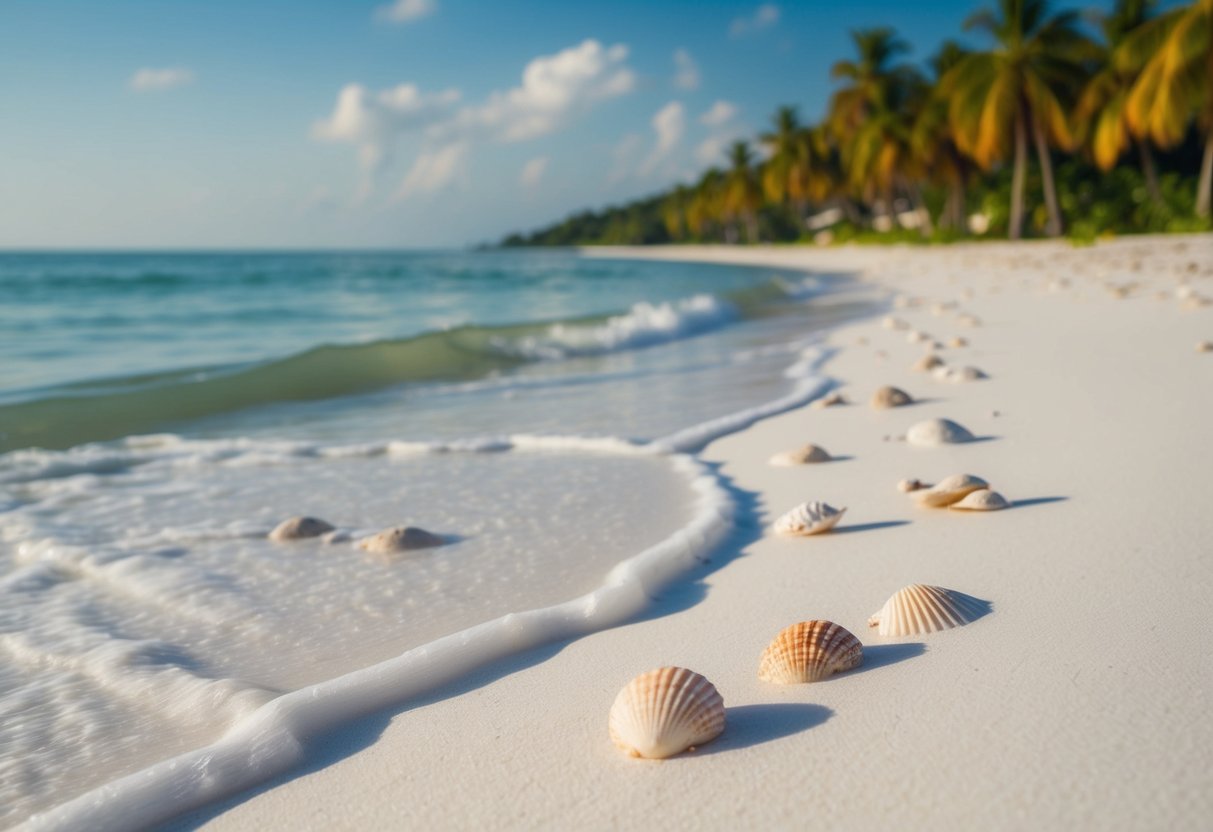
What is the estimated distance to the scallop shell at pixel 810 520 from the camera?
3205mm

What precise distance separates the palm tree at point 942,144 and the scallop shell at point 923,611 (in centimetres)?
3800

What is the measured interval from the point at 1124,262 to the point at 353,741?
1787 cm

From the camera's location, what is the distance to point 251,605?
9.72ft

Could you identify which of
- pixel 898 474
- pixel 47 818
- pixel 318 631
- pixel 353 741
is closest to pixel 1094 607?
pixel 898 474

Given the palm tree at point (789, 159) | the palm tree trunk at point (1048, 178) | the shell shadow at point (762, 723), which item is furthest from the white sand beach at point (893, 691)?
the palm tree at point (789, 159)

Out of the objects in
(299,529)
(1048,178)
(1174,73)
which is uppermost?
(1174,73)

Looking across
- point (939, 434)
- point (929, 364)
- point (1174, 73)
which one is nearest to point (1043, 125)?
point (1174, 73)

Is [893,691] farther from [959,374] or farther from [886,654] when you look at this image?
[959,374]

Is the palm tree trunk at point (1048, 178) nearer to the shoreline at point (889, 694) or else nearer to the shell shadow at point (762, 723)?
the shoreline at point (889, 694)

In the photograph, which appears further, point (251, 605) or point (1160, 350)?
point (1160, 350)

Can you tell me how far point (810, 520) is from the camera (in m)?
3.22

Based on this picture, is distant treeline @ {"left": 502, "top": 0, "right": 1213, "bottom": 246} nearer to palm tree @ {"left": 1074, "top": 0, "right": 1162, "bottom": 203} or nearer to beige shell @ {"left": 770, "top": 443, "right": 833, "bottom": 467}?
palm tree @ {"left": 1074, "top": 0, "right": 1162, "bottom": 203}

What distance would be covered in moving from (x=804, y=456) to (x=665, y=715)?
106 inches

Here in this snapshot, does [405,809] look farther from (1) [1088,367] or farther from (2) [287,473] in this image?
(1) [1088,367]
